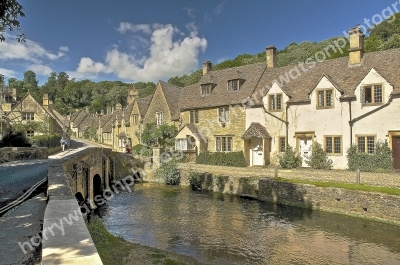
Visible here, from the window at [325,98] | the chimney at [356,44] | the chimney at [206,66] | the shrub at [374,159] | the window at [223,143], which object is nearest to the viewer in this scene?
the shrub at [374,159]

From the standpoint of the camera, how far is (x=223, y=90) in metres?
33.7

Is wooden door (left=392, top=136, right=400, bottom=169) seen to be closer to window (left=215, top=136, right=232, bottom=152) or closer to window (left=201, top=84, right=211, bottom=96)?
window (left=215, top=136, right=232, bottom=152)

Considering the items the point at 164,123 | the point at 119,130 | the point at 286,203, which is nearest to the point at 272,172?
the point at 286,203

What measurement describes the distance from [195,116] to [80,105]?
11616 cm

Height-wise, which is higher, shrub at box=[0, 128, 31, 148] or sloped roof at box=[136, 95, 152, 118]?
sloped roof at box=[136, 95, 152, 118]

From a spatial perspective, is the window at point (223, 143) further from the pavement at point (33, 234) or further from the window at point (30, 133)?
the window at point (30, 133)

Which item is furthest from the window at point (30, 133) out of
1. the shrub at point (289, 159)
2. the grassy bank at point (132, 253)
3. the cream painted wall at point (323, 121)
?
the grassy bank at point (132, 253)

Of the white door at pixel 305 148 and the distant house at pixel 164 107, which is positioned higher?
the distant house at pixel 164 107

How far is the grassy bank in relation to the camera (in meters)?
10.1

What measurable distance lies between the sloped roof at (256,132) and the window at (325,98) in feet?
17.1

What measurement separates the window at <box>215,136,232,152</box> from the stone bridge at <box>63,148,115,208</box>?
36.3 feet

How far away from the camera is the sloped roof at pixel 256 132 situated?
1107 inches

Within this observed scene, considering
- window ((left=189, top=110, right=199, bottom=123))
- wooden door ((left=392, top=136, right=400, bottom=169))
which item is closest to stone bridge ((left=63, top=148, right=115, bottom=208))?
window ((left=189, top=110, right=199, bottom=123))

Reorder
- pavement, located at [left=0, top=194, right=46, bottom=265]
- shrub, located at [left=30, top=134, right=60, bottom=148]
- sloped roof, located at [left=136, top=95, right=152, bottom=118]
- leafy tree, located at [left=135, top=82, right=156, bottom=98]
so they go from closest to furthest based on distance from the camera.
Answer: pavement, located at [left=0, top=194, right=46, bottom=265] < shrub, located at [left=30, top=134, right=60, bottom=148] < sloped roof, located at [left=136, top=95, right=152, bottom=118] < leafy tree, located at [left=135, top=82, right=156, bottom=98]
